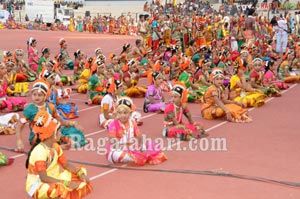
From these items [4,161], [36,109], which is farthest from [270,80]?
[4,161]

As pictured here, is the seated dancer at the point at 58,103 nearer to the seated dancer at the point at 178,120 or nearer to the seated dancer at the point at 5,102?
the seated dancer at the point at 5,102

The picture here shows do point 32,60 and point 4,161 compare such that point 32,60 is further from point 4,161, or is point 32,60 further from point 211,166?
point 211,166

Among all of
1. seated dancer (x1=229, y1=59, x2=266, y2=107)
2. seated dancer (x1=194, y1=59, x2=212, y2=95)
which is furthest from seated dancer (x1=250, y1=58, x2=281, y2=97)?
seated dancer (x1=194, y1=59, x2=212, y2=95)

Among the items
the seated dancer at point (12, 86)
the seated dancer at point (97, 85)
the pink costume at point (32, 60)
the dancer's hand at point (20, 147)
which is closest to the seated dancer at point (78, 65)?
the pink costume at point (32, 60)

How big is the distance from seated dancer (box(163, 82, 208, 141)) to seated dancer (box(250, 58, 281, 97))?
362 cm

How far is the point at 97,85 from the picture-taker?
35.9 ft

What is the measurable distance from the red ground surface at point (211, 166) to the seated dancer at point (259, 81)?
1.77 meters

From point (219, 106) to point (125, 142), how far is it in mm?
3211

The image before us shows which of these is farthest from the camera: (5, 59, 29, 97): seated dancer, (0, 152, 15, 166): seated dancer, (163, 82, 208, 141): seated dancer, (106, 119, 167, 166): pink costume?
(5, 59, 29, 97): seated dancer

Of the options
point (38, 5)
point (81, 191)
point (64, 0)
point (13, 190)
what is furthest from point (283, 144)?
point (64, 0)

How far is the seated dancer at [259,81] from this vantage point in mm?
11297

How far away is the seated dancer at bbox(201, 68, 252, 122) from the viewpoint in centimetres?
925

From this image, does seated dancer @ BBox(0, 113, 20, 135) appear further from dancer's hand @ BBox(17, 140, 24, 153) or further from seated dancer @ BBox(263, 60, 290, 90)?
seated dancer @ BBox(263, 60, 290, 90)

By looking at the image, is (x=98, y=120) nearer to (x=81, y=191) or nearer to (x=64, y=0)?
(x=81, y=191)
